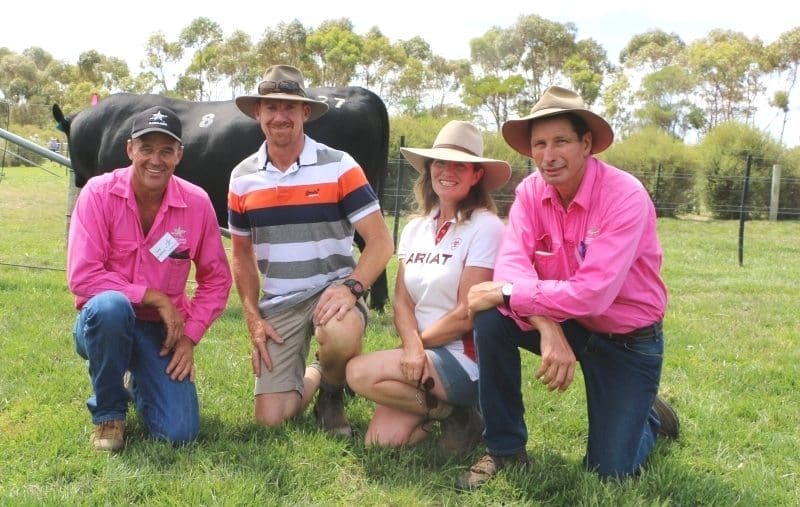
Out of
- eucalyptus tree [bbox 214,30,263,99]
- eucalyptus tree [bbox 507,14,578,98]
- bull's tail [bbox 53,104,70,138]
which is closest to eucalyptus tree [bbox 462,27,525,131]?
eucalyptus tree [bbox 507,14,578,98]

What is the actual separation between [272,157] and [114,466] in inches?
59.7

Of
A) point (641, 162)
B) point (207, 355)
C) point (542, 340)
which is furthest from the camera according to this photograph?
point (641, 162)

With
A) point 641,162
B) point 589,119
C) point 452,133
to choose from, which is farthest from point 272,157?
point 641,162

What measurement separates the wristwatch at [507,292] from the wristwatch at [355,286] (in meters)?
0.79

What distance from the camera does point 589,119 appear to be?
287 cm

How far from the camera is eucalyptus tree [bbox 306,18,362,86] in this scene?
49.0m

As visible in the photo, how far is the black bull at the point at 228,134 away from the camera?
6.21 metres

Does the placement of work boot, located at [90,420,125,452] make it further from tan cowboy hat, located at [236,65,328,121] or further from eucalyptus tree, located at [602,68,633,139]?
eucalyptus tree, located at [602,68,633,139]

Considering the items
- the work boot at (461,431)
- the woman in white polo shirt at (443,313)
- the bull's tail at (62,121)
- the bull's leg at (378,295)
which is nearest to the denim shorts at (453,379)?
the woman in white polo shirt at (443,313)

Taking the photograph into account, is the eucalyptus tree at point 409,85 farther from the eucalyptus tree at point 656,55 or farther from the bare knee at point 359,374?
the bare knee at point 359,374

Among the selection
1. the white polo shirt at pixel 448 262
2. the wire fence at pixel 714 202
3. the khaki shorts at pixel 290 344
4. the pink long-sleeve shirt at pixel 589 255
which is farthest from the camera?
the wire fence at pixel 714 202

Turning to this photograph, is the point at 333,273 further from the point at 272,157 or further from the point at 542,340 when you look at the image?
the point at 542,340

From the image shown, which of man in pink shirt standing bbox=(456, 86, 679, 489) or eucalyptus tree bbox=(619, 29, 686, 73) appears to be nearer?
man in pink shirt standing bbox=(456, 86, 679, 489)

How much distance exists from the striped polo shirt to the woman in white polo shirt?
1.18 feet
